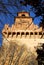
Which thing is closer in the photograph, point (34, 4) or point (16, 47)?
point (34, 4)

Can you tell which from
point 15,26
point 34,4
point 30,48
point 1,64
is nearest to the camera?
point 34,4

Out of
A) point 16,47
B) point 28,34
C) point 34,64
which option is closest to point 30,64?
point 34,64

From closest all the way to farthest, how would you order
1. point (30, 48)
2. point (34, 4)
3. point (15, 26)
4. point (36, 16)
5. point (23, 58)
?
point (36, 16) → point (34, 4) → point (23, 58) → point (30, 48) → point (15, 26)

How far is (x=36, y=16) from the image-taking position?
6.11 meters

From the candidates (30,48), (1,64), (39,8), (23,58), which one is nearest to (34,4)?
(39,8)

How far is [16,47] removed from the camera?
3133cm

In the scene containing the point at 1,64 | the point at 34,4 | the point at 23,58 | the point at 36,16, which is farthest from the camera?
the point at 23,58

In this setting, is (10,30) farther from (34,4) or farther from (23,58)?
(34,4)

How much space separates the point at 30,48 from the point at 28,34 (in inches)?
81.2

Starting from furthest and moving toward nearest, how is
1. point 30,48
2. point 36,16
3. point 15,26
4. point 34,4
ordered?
point 15,26
point 30,48
point 34,4
point 36,16

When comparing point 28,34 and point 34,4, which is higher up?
point 34,4

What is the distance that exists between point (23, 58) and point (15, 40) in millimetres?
3514

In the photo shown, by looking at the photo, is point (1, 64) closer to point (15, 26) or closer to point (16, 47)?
point (16, 47)

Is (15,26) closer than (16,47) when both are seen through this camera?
No
